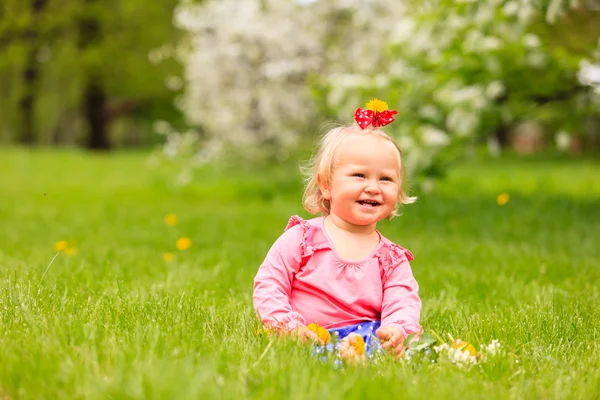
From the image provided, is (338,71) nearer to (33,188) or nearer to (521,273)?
(33,188)

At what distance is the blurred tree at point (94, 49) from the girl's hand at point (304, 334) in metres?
23.1

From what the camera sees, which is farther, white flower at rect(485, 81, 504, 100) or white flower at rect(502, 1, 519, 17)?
white flower at rect(485, 81, 504, 100)

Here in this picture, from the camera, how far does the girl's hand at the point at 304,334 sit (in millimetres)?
2635

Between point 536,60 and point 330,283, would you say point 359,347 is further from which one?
point 536,60

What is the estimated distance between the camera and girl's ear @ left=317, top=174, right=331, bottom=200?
3127 mm

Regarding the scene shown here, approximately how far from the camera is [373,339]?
2762mm

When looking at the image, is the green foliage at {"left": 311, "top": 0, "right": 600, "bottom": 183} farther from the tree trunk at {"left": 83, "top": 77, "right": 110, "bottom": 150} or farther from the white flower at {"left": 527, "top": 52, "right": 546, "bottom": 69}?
the tree trunk at {"left": 83, "top": 77, "right": 110, "bottom": 150}

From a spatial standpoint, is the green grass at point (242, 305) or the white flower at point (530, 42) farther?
the white flower at point (530, 42)

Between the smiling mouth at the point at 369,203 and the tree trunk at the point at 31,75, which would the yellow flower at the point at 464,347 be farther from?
the tree trunk at the point at 31,75

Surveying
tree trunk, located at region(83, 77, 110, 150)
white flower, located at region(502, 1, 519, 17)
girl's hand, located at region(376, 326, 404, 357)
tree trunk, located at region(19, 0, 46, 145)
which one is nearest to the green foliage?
white flower, located at region(502, 1, 519, 17)

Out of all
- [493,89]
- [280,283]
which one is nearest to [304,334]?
[280,283]

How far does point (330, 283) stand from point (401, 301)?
295mm

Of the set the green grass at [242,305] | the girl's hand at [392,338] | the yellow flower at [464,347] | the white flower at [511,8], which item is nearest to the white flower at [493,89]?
the white flower at [511,8]

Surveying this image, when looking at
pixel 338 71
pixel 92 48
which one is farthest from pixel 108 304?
pixel 92 48
